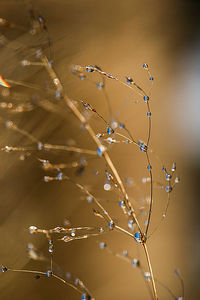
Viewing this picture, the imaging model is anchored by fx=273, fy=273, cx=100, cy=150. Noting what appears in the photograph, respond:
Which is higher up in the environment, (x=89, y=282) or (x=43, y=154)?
(x=43, y=154)

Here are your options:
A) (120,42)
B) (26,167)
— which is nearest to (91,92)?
(120,42)

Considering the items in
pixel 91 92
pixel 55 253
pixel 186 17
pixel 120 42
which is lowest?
pixel 55 253

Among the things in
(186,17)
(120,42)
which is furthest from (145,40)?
(186,17)

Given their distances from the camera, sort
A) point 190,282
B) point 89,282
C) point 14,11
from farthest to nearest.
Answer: point 190,282, point 89,282, point 14,11

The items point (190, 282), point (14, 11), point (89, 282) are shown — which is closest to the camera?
point (14, 11)

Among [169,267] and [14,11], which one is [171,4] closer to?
[14,11]

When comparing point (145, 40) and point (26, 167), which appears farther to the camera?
point (145, 40)
